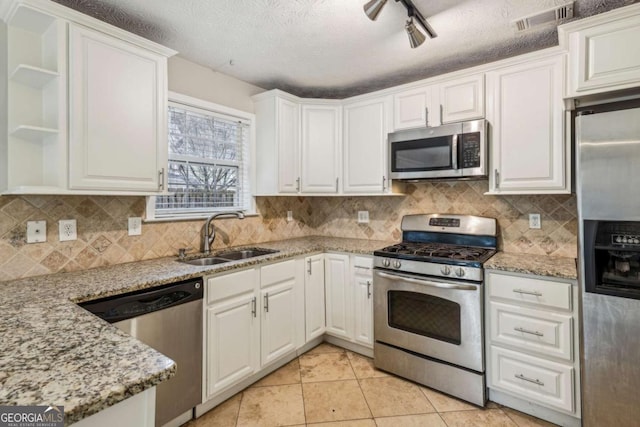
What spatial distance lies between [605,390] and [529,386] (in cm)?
39

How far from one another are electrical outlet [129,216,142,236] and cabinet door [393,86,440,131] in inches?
82.2

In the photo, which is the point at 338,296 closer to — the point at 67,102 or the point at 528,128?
the point at 528,128

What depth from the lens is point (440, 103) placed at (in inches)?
101

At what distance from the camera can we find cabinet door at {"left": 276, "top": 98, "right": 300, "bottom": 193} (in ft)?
9.72

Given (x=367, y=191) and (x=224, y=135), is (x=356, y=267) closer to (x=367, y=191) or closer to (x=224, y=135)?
(x=367, y=191)

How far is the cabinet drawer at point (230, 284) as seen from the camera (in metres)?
2.04

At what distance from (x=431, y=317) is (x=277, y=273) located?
1.15m

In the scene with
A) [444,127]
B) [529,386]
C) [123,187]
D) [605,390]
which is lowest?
[529,386]

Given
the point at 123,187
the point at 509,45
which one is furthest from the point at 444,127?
the point at 123,187

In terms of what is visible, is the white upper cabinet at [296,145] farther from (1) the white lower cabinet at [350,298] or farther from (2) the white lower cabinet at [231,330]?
(2) the white lower cabinet at [231,330]

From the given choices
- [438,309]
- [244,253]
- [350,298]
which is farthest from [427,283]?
[244,253]

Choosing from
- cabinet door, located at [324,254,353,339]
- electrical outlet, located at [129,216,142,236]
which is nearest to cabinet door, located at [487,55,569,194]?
cabinet door, located at [324,254,353,339]

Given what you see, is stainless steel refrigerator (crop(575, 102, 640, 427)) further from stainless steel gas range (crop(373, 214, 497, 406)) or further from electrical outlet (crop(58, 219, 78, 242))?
electrical outlet (crop(58, 219, 78, 242))

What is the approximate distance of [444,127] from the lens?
8.17 ft
